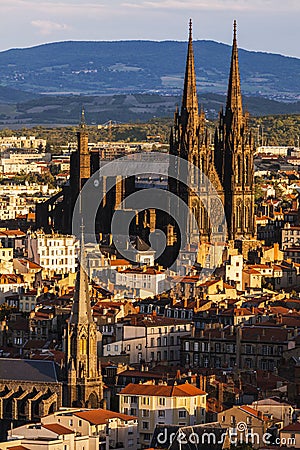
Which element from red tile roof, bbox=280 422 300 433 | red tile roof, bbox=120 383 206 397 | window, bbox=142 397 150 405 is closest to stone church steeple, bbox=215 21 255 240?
red tile roof, bbox=120 383 206 397

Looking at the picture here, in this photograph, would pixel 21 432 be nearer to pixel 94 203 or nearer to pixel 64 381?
pixel 64 381

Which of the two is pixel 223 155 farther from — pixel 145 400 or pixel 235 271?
pixel 145 400

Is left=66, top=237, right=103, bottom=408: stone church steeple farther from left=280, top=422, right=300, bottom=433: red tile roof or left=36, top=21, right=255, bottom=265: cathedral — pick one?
left=36, top=21, right=255, bottom=265: cathedral

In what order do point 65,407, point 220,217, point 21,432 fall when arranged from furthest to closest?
point 220,217
point 65,407
point 21,432

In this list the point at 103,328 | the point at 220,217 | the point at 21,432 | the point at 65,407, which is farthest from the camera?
the point at 220,217

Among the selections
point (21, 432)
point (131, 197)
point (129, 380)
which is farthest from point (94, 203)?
point (21, 432)

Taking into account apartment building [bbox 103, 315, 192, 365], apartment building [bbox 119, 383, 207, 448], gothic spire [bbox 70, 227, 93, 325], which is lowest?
apartment building [bbox 103, 315, 192, 365]
